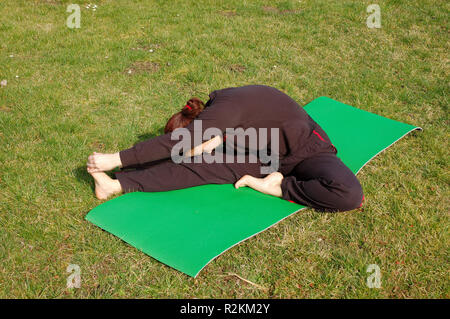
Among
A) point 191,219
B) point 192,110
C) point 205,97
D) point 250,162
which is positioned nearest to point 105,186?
point 191,219

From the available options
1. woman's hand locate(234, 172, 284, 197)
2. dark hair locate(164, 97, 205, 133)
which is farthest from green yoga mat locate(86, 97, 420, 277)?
dark hair locate(164, 97, 205, 133)

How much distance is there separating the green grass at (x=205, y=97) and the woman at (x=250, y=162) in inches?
8.9

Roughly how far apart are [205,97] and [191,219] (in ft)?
7.53

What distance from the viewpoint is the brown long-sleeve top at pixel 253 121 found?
2758mm

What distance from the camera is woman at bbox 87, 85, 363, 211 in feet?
9.17

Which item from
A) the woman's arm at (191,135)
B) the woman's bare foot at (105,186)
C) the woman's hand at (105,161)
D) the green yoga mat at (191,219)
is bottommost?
the green yoga mat at (191,219)

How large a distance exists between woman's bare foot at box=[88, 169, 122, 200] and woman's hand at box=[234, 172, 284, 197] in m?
0.97

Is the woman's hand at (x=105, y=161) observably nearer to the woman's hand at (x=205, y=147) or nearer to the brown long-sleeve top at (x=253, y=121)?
the brown long-sleeve top at (x=253, y=121)

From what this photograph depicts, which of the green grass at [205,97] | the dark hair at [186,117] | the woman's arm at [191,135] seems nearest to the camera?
the green grass at [205,97]

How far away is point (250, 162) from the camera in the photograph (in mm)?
3256

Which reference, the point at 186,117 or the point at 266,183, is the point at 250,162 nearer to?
the point at 266,183

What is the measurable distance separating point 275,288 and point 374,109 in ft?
9.78

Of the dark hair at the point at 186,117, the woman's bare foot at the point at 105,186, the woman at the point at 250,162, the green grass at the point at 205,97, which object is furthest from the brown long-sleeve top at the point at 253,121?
the green grass at the point at 205,97

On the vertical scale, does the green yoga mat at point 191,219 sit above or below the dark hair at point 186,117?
below
